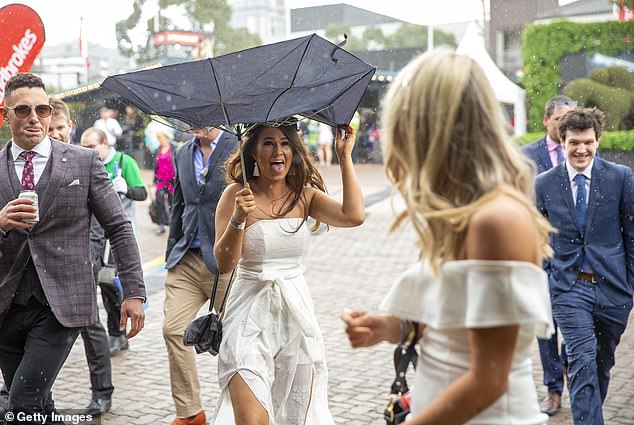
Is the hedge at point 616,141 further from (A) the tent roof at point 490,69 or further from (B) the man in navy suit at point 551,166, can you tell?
(B) the man in navy suit at point 551,166

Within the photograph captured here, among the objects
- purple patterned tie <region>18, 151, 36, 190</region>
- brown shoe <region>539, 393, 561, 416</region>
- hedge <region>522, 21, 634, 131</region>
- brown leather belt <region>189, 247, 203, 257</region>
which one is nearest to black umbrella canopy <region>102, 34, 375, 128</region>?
purple patterned tie <region>18, 151, 36, 190</region>

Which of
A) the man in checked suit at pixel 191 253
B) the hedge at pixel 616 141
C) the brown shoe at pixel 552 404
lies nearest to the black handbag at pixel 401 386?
the man in checked suit at pixel 191 253

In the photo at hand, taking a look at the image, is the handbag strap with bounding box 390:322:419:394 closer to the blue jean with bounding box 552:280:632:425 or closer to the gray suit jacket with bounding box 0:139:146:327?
the gray suit jacket with bounding box 0:139:146:327

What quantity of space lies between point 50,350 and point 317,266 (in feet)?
28.0

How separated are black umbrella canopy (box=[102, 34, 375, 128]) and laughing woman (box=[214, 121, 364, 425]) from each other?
0.32m

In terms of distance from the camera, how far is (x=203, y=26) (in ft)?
139

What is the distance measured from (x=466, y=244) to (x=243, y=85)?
7.38ft

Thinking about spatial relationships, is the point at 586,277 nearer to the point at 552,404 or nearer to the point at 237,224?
the point at 552,404

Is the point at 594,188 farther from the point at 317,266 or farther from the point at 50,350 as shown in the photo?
the point at 317,266

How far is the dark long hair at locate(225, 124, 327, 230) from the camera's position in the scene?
463 centimetres

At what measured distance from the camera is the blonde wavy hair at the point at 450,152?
227cm

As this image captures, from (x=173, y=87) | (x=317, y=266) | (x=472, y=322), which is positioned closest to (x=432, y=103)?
(x=472, y=322)

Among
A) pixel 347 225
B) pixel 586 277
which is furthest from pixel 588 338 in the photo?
pixel 347 225

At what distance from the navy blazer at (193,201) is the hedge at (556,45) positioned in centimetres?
1566
